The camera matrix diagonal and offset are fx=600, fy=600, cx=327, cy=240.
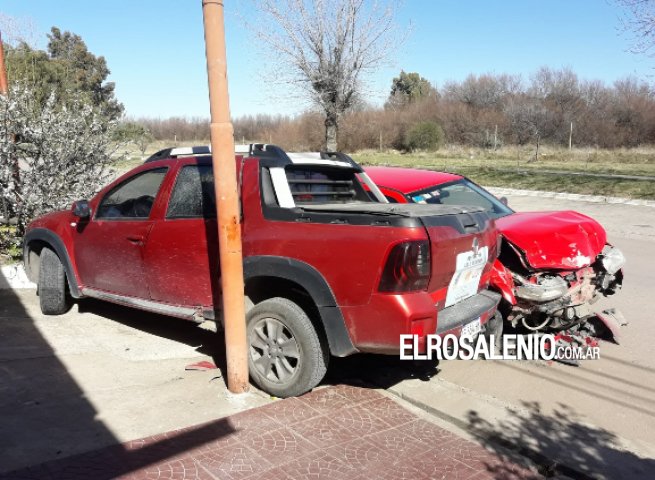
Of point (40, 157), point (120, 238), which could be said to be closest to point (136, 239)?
point (120, 238)

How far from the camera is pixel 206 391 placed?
4.41m

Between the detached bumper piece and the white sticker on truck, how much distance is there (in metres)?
0.04

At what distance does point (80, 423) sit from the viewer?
12.5 ft

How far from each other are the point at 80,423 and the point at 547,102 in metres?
53.8

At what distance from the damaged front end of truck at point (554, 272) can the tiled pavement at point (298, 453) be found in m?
1.62

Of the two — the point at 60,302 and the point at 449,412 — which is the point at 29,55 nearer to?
the point at 60,302

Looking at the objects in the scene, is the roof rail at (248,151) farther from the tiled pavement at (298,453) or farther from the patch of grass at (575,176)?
the patch of grass at (575,176)

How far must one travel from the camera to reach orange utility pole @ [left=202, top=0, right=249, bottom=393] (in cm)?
394

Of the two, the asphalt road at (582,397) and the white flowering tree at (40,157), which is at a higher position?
the white flowering tree at (40,157)

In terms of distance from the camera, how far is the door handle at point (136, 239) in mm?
5066

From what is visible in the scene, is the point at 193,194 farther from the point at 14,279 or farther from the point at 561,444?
the point at 14,279

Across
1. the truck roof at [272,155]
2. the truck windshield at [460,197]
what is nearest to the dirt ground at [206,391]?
→ the truck roof at [272,155]

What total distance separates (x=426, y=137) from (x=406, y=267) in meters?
44.3

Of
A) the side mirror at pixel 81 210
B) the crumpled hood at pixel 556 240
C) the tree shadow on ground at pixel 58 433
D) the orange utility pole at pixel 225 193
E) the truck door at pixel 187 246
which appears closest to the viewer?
the tree shadow on ground at pixel 58 433
